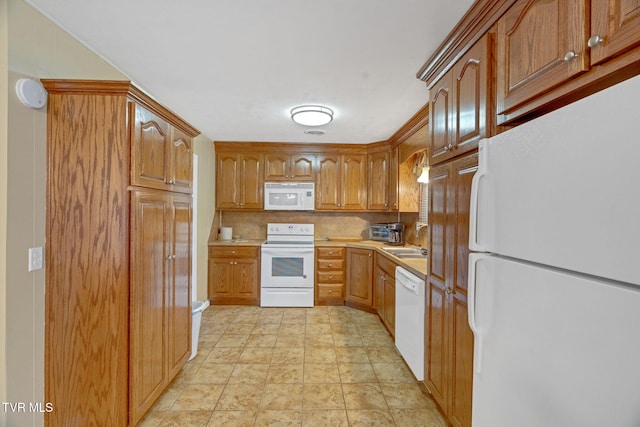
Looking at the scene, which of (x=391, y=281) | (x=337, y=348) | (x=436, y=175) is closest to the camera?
(x=436, y=175)

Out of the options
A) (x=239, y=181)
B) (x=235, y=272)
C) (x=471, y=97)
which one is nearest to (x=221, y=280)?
(x=235, y=272)

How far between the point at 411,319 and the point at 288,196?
256cm

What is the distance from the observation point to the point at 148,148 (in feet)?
A: 5.69

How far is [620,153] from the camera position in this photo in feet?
1.98

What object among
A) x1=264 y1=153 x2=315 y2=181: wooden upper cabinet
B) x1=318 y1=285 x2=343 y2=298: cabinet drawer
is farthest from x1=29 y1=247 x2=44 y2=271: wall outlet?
x1=318 y1=285 x2=343 y2=298: cabinet drawer

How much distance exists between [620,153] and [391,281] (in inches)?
102

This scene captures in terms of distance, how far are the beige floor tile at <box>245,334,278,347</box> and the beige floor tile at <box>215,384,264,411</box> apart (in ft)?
2.18

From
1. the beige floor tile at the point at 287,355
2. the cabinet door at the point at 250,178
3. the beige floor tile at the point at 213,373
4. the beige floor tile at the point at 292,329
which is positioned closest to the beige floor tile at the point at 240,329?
the beige floor tile at the point at 292,329

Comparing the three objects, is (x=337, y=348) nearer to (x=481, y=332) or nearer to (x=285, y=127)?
(x=481, y=332)

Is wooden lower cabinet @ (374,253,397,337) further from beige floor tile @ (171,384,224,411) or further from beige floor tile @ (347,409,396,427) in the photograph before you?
beige floor tile @ (171,384,224,411)

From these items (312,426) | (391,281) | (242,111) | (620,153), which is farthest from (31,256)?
(391,281)

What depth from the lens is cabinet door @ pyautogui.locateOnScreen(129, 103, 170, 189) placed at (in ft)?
5.22

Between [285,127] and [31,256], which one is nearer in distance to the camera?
[31,256]

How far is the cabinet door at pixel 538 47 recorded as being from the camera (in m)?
0.91
